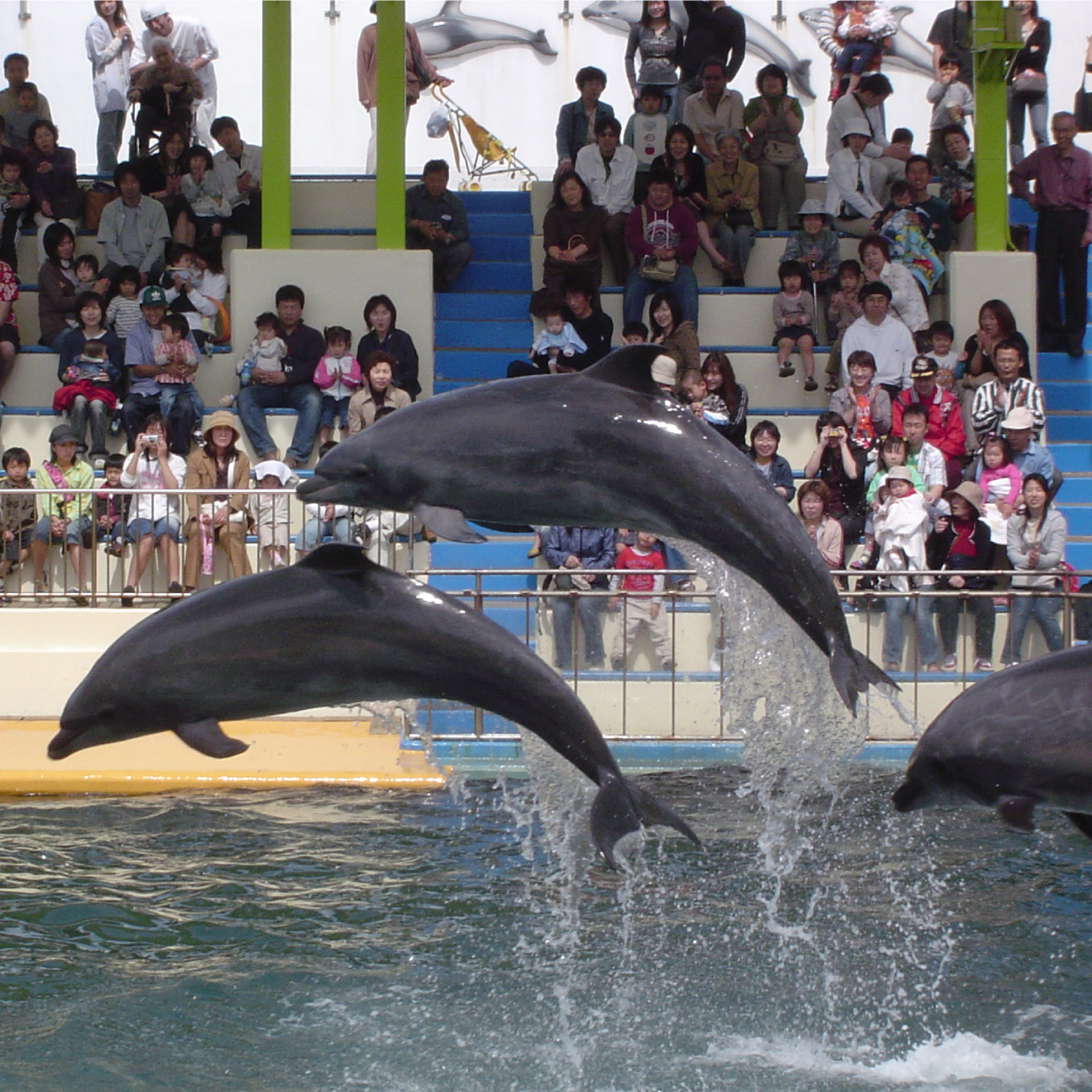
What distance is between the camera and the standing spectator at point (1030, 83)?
54.6ft

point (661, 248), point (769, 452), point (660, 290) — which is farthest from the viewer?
point (660, 290)

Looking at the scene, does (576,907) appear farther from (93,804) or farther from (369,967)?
(93,804)

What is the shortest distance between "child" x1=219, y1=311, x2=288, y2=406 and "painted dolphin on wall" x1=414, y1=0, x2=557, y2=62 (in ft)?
22.1

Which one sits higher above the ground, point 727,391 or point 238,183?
point 238,183

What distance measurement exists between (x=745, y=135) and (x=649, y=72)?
1.18 metres

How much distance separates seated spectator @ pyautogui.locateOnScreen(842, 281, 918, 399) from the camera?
13758mm

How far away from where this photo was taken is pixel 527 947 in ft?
22.6

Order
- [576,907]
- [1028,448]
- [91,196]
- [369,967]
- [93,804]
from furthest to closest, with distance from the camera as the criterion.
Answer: [91,196] < [1028,448] < [93,804] < [576,907] < [369,967]

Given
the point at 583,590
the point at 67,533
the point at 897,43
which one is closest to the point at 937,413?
the point at 583,590

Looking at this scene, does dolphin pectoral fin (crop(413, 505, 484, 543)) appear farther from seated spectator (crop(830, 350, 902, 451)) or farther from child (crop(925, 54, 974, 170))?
child (crop(925, 54, 974, 170))

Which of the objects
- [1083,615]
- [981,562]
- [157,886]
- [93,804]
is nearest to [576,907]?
[157,886]

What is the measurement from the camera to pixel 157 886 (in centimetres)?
776

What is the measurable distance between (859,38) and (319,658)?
565 inches

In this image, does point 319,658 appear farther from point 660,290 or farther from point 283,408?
point 660,290
